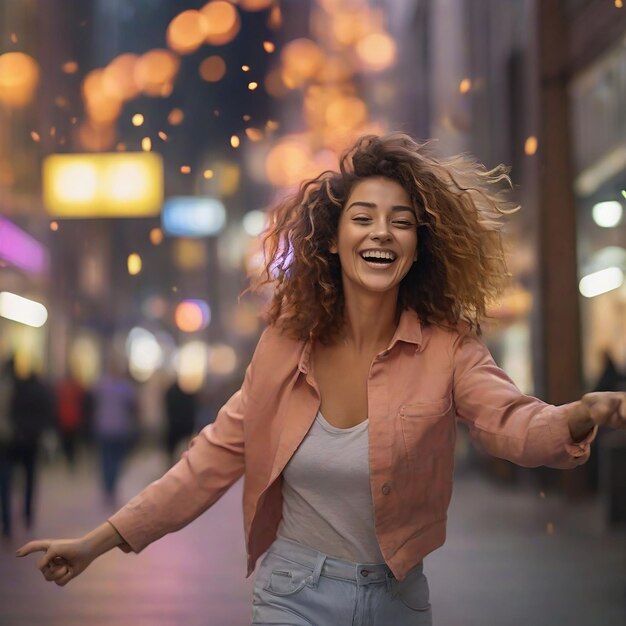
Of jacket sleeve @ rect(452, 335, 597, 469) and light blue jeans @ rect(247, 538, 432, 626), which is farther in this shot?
light blue jeans @ rect(247, 538, 432, 626)

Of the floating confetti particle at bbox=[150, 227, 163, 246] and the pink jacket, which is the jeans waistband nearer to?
the pink jacket

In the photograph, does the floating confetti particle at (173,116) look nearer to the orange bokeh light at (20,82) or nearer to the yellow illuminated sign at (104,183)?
the yellow illuminated sign at (104,183)

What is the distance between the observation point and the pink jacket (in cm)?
262

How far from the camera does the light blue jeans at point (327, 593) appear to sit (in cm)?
265

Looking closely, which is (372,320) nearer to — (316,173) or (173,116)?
(316,173)

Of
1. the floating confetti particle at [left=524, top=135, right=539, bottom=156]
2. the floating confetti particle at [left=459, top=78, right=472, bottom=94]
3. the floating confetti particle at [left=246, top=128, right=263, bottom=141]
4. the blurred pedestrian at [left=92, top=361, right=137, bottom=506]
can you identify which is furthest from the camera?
the floating confetti particle at [left=459, top=78, right=472, bottom=94]

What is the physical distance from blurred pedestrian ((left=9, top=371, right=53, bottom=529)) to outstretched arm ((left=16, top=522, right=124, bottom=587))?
24.0 feet

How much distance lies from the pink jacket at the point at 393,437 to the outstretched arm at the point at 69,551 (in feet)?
0.15

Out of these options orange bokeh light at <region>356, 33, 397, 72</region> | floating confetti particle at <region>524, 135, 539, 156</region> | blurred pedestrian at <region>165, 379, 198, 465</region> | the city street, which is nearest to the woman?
the city street

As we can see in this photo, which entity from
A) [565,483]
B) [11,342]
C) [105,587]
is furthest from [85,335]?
[105,587]

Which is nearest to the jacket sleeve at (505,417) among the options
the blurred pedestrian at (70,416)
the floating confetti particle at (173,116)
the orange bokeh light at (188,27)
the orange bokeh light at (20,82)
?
the floating confetti particle at (173,116)

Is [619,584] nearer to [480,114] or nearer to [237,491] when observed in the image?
[237,491]

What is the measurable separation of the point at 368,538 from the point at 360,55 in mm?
15161

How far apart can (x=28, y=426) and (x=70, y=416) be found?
746 cm
